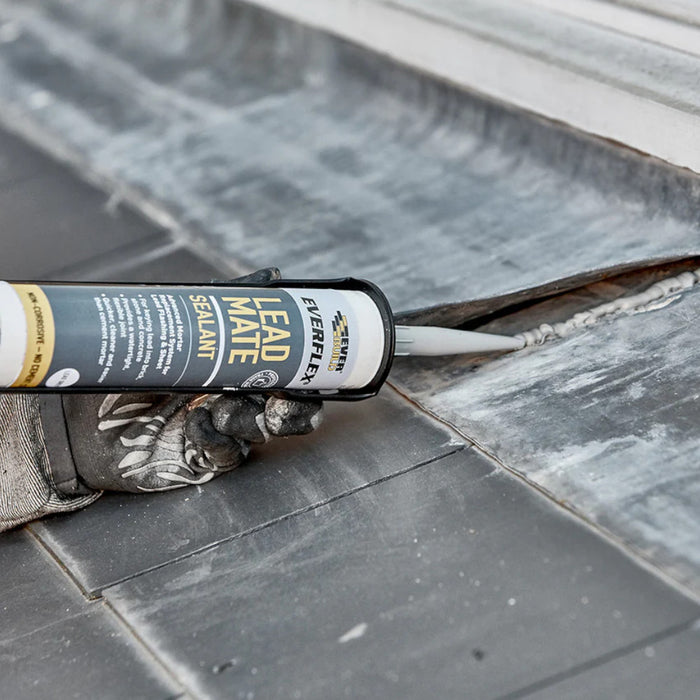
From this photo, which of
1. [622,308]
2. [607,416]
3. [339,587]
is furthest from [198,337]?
[622,308]

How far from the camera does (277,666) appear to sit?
2256mm

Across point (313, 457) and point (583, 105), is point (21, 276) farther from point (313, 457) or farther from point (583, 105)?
point (583, 105)

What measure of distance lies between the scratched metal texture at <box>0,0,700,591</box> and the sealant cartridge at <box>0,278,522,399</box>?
42cm

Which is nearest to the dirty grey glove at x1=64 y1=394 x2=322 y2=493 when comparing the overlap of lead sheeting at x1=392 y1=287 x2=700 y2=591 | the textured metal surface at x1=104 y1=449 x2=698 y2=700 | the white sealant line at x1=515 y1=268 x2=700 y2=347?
the textured metal surface at x1=104 y1=449 x2=698 y2=700

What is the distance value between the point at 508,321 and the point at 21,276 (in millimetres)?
1864

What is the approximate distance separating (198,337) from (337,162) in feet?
7.14

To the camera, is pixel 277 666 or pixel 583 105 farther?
pixel 583 105

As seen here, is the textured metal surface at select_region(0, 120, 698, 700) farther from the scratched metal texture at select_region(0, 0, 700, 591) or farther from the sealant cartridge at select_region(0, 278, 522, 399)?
the sealant cartridge at select_region(0, 278, 522, 399)

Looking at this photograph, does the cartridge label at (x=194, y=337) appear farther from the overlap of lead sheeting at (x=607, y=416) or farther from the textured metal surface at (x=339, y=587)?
the overlap of lead sheeting at (x=607, y=416)

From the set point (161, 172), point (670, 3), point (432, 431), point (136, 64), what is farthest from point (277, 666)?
point (136, 64)

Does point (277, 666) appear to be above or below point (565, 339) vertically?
below

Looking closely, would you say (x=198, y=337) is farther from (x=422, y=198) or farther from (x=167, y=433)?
(x=422, y=198)

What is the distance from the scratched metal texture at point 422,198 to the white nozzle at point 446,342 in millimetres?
68

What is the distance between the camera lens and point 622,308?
10.5 ft
